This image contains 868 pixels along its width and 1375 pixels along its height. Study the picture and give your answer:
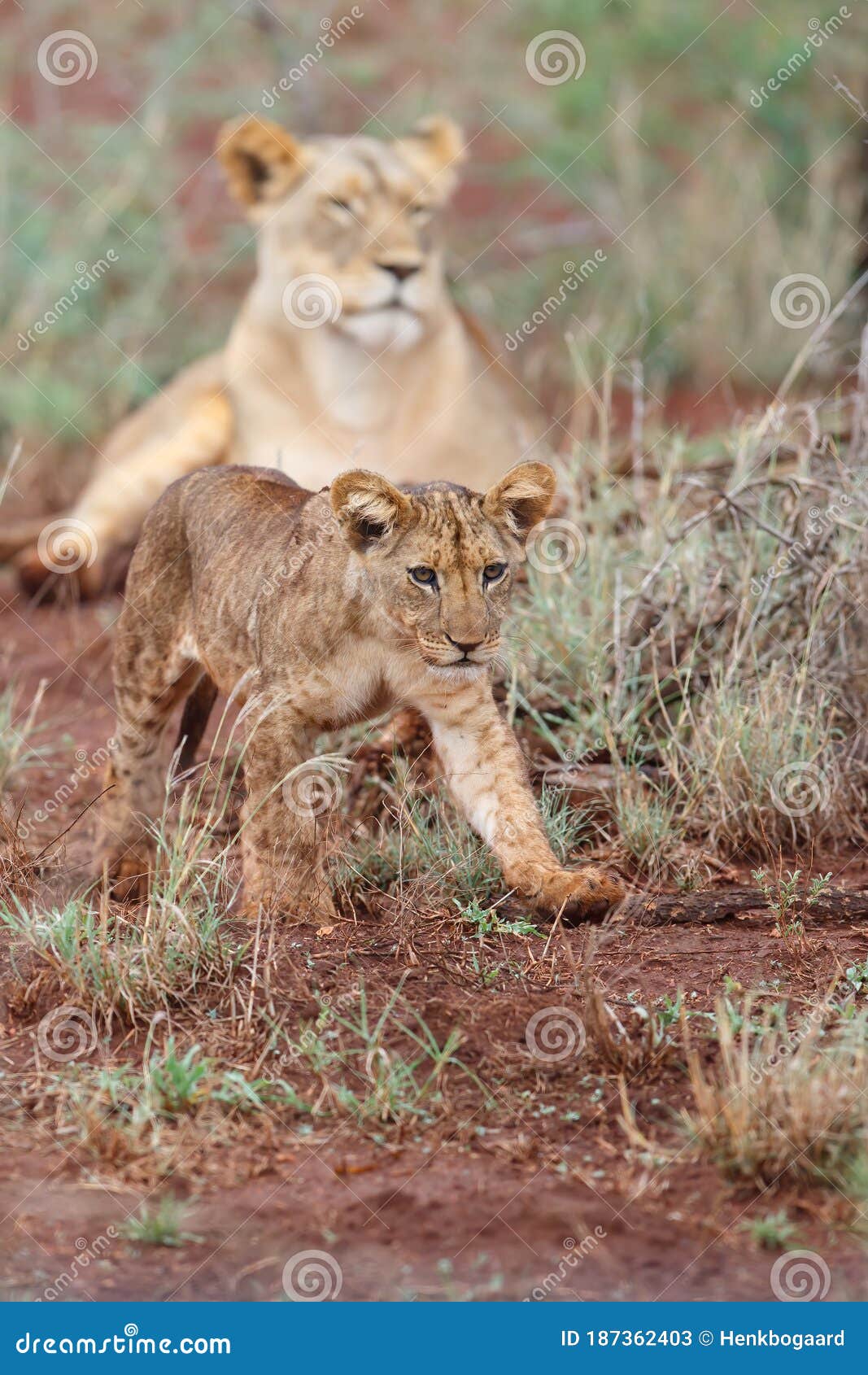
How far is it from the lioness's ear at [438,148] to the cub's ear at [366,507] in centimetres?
428

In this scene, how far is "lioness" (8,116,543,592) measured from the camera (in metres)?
8.24

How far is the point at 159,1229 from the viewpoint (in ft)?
11.8

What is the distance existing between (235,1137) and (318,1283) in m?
0.55

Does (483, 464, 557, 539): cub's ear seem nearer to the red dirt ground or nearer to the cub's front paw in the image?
the cub's front paw

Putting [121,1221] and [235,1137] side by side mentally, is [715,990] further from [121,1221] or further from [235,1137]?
[121,1221]

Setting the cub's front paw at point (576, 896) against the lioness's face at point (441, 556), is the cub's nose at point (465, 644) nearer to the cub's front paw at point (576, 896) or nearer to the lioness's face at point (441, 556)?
the lioness's face at point (441, 556)

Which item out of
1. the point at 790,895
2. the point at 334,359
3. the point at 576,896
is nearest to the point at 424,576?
the point at 576,896

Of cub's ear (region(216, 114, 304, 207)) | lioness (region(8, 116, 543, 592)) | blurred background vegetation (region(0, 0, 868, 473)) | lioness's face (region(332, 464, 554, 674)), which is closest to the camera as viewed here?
lioness's face (region(332, 464, 554, 674))

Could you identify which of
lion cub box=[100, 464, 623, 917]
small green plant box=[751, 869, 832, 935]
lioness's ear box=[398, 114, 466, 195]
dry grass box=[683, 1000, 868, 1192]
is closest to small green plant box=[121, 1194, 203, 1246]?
dry grass box=[683, 1000, 868, 1192]

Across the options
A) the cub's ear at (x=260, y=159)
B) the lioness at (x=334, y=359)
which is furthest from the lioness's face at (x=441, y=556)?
the cub's ear at (x=260, y=159)

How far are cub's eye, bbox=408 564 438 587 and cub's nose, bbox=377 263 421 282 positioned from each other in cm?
379

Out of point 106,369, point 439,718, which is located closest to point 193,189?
point 106,369

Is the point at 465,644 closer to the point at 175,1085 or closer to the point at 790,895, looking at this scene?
the point at 790,895

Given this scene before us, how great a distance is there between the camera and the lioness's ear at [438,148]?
862 cm
